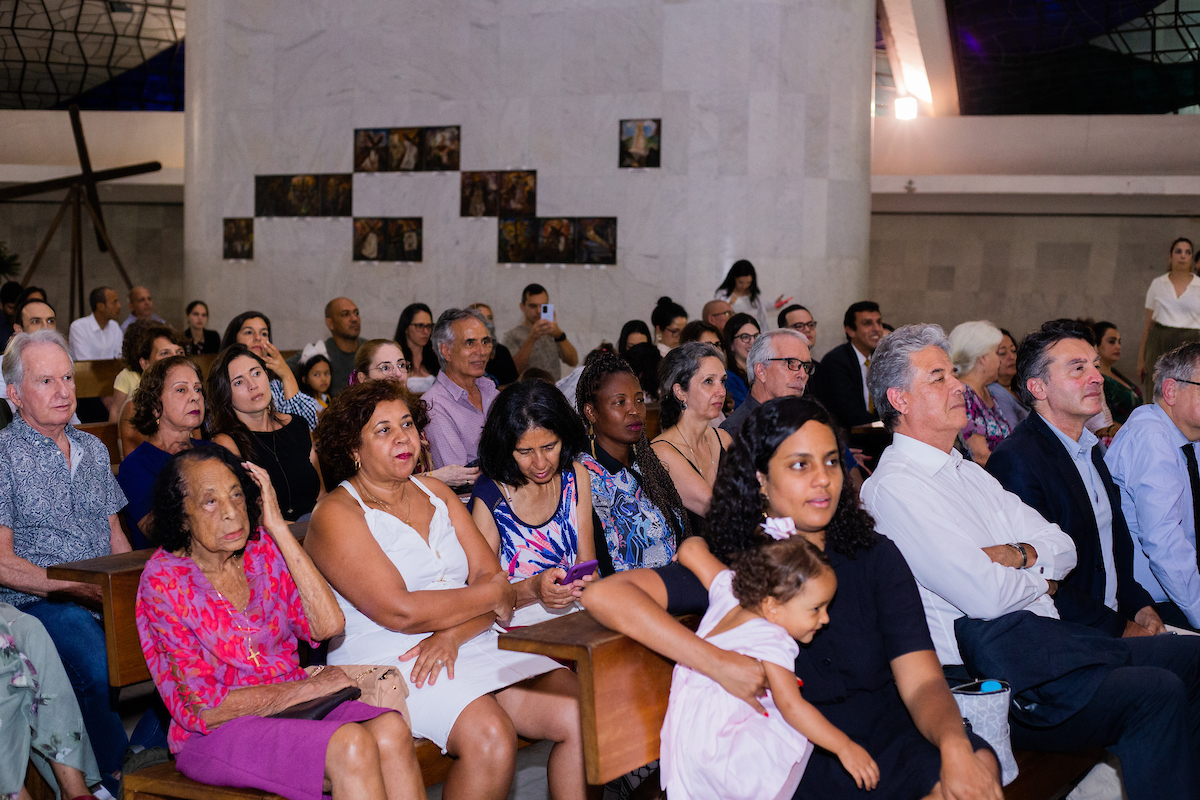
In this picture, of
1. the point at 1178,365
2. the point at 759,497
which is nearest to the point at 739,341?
the point at 1178,365

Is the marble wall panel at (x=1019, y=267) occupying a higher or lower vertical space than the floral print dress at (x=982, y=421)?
higher

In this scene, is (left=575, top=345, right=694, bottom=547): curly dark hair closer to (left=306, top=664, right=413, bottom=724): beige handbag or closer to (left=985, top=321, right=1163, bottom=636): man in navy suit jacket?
(left=985, top=321, right=1163, bottom=636): man in navy suit jacket

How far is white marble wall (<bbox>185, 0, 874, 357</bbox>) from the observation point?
968 centimetres

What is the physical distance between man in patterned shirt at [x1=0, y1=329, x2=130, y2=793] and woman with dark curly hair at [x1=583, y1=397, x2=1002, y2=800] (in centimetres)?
195

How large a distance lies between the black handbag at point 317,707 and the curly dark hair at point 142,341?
3.68m

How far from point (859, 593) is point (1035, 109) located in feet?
41.3

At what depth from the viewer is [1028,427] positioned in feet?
12.2

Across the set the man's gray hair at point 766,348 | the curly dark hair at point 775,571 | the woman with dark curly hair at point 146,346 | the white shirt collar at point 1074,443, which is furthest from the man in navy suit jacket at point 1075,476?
the woman with dark curly hair at point 146,346

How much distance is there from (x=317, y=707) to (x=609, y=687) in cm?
78

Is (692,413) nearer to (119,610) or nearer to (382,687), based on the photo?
(382,687)

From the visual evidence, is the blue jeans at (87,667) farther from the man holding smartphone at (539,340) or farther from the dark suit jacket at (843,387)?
the man holding smartphone at (539,340)

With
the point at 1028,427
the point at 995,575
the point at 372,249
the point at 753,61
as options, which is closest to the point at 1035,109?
the point at 753,61

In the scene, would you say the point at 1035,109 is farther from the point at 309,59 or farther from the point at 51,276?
the point at 51,276

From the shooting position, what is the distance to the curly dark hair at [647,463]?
13.1ft
